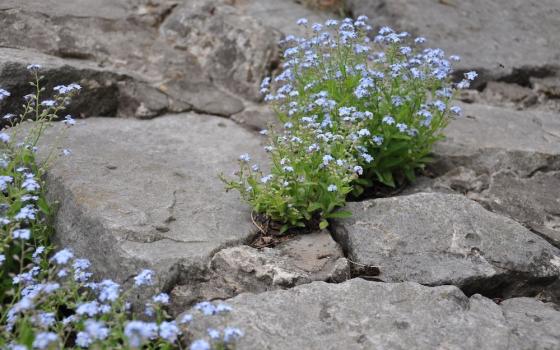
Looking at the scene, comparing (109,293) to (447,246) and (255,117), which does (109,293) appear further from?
(255,117)

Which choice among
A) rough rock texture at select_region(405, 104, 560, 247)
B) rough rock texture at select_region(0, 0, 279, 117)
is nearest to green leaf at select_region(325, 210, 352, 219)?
rough rock texture at select_region(405, 104, 560, 247)

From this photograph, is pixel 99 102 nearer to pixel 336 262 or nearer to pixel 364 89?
pixel 364 89

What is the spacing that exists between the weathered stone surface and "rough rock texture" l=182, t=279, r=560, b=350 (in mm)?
648

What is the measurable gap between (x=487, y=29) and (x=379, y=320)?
546 cm

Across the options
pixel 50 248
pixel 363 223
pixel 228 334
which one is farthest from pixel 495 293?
pixel 50 248

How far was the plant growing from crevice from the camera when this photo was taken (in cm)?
431

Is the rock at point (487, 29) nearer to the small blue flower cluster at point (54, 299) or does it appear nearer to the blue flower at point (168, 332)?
the small blue flower cluster at point (54, 299)

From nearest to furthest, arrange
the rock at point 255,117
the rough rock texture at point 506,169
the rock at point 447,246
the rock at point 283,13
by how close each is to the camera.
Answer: the rock at point 447,246 → the rough rock texture at point 506,169 → the rock at point 255,117 → the rock at point 283,13

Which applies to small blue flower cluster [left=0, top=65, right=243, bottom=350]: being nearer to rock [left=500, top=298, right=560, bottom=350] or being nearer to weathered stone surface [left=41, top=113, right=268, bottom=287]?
weathered stone surface [left=41, top=113, right=268, bottom=287]

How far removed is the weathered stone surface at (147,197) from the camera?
12.8 feet

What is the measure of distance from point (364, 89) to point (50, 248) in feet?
8.36

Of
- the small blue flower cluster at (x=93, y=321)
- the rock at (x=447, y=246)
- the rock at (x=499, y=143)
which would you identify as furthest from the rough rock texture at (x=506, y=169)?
the small blue flower cluster at (x=93, y=321)

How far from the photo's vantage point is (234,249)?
13.3 feet

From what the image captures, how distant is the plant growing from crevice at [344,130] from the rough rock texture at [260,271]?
0.89 ft
